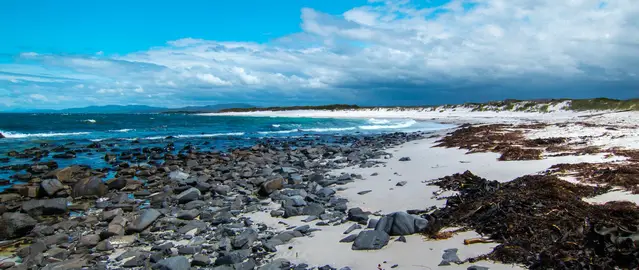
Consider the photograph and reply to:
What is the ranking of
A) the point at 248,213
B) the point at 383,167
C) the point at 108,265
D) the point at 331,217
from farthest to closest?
the point at 383,167
the point at 248,213
the point at 331,217
the point at 108,265

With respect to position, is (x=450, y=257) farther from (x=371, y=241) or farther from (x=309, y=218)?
(x=309, y=218)

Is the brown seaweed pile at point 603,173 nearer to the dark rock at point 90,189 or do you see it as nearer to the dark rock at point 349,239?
the dark rock at point 349,239

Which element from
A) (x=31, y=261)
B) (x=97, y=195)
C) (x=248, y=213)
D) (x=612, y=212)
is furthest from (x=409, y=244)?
(x=97, y=195)

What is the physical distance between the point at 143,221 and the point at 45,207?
3.07 m

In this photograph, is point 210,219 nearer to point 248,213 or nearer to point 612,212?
point 248,213

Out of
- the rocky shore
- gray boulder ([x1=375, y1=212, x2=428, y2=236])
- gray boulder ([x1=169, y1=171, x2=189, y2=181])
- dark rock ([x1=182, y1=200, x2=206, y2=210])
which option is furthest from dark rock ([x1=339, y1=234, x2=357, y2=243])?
gray boulder ([x1=169, y1=171, x2=189, y2=181])

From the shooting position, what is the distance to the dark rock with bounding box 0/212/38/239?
6.78 metres

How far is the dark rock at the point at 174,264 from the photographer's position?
198 inches

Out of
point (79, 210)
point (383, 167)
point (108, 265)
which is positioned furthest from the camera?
point (383, 167)

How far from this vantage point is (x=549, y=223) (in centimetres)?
502

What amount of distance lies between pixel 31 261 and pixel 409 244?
228 inches

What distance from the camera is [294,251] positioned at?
559 centimetres

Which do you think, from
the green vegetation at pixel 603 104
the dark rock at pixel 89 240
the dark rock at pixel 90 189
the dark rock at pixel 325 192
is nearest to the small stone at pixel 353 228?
the dark rock at pixel 325 192

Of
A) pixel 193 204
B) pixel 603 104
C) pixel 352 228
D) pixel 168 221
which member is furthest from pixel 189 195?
pixel 603 104
